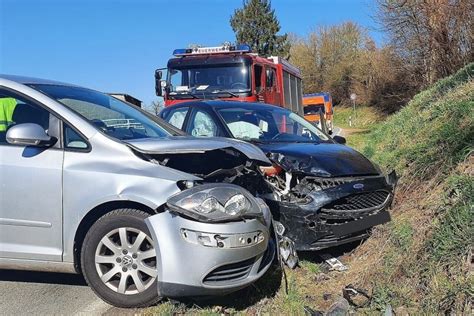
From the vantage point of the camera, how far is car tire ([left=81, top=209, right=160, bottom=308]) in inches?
141

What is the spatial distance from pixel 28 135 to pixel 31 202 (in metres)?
0.53

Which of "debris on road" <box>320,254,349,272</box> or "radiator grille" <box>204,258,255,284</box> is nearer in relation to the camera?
"radiator grille" <box>204,258,255,284</box>

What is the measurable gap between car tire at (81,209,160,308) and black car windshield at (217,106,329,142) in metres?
2.37

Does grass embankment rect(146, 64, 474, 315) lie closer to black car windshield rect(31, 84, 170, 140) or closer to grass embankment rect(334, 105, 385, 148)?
black car windshield rect(31, 84, 170, 140)

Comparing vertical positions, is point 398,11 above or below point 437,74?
above

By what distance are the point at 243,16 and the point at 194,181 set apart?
162ft

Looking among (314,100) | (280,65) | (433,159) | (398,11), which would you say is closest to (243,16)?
(314,100)

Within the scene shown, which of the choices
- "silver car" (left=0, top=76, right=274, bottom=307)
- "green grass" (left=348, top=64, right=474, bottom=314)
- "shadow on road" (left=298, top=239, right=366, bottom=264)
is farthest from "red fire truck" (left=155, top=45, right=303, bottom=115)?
"silver car" (left=0, top=76, right=274, bottom=307)

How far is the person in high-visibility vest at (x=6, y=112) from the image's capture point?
400 cm

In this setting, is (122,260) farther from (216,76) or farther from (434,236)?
(216,76)

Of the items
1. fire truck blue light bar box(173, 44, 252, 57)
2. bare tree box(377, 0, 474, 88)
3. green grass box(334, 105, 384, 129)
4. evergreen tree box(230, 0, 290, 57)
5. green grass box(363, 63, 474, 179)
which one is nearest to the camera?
green grass box(363, 63, 474, 179)

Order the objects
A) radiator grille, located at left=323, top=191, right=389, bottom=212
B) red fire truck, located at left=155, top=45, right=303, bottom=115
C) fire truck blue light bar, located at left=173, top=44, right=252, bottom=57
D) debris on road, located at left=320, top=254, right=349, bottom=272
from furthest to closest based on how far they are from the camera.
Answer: fire truck blue light bar, located at left=173, top=44, right=252, bottom=57 → red fire truck, located at left=155, top=45, right=303, bottom=115 → radiator grille, located at left=323, top=191, right=389, bottom=212 → debris on road, located at left=320, top=254, right=349, bottom=272

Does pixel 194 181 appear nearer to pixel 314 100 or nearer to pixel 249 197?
pixel 249 197

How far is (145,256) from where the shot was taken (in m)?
3.56
